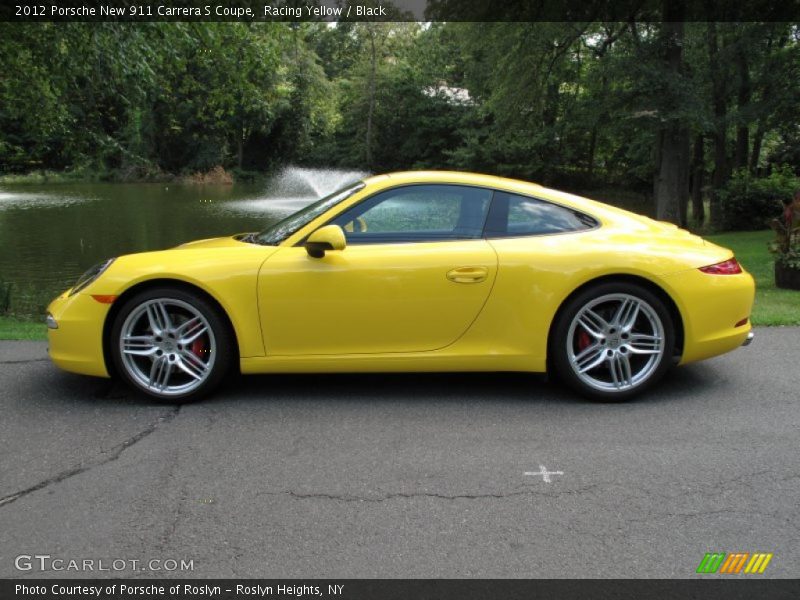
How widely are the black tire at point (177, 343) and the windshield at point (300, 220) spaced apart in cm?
60

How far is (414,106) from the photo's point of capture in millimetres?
52469

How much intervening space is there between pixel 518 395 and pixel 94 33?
322 inches

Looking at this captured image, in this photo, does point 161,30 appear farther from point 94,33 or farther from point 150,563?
point 150,563

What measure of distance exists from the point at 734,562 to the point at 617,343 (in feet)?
6.40

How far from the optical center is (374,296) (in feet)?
14.7

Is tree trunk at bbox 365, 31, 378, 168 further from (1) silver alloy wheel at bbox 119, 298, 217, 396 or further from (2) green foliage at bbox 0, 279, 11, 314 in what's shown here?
(1) silver alloy wheel at bbox 119, 298, 217, 396

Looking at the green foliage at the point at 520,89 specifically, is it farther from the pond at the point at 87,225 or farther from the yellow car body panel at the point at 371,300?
the yellow car body panel at the point at 371,300

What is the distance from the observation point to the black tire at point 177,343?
4.54 metres

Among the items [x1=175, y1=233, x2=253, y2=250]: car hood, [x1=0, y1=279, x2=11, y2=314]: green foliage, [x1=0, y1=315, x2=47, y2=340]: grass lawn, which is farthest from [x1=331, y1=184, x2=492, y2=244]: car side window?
[x1=0, y1=279, x2=11, y2=314]: green foliage

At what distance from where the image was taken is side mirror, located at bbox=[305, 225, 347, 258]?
4391 mm

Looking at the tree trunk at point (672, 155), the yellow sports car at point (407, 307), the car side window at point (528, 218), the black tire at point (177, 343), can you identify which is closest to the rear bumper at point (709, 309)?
the yellow sports car at point (407, 307)

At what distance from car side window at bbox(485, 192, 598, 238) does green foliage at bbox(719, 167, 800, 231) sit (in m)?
20.8

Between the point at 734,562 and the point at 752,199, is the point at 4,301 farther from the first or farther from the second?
the point at 752,199

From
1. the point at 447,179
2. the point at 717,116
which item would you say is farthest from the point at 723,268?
the point at 717,116
